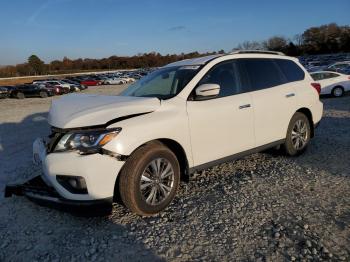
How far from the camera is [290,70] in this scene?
5938 millimetres

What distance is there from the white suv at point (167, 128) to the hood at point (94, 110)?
1cm

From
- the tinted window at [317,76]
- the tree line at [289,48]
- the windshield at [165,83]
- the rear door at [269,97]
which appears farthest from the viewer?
the tree line at [289,48]

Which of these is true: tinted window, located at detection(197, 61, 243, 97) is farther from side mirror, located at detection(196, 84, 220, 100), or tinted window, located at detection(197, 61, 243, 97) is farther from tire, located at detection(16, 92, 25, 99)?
tire, located at detection(16, 92, 25, 99)

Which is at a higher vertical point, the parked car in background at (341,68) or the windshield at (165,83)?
the windshield at (165,83)

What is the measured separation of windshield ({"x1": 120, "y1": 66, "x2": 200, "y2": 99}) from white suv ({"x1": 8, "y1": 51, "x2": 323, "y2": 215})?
2 cm

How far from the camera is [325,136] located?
7.58m

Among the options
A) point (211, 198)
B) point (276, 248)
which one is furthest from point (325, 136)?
point (276, 248)

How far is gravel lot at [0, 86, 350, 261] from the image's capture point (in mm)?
3227

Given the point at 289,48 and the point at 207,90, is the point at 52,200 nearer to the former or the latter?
the point at 207,90

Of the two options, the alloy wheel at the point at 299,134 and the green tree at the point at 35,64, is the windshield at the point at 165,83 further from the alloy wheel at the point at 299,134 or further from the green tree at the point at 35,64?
the green tree at the point at 35,64

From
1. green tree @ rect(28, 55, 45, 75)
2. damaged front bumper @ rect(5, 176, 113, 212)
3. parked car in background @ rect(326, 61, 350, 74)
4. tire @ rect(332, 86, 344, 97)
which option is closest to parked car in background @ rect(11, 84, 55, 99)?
parked car in background @ rect(326, 61, 350, 74)

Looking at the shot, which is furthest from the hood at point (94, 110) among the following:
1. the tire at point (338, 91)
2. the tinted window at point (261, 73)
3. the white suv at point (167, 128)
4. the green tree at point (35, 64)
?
the green tree at point (35, 64)

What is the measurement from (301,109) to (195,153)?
262 cm

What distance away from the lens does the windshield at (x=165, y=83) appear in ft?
14.9
